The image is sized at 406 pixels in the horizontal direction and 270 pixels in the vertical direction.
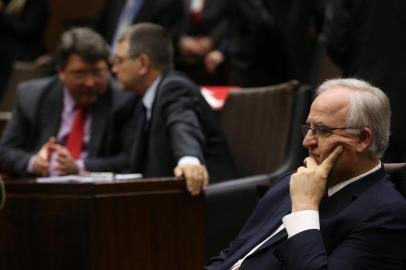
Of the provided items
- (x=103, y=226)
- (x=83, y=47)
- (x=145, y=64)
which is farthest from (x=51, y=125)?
(x=103, y=226)

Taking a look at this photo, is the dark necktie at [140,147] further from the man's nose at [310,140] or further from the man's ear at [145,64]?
the man's nose at [310,140]

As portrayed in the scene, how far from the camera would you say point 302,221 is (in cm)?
276

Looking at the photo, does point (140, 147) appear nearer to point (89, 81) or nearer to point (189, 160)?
point (189, 160)

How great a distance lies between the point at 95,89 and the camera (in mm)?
5129

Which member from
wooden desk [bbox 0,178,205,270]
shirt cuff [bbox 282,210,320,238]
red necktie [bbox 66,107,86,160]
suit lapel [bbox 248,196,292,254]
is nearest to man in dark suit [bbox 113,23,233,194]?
wooden desk [bbox 0,178,205,270]

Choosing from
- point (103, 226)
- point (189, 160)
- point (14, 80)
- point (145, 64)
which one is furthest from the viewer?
point (14, 80)

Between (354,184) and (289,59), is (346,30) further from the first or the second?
(354,184)

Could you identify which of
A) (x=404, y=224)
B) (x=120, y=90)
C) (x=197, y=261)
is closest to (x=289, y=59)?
(x=120, y=90)

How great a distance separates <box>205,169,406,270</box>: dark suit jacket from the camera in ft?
8.72

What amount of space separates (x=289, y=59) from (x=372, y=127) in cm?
310

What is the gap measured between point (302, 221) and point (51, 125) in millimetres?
2615

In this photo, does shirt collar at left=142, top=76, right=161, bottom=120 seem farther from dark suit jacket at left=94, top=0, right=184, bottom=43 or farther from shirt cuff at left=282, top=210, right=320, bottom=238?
dark suit jacket at left=94, top=0, right=184, bottom=43

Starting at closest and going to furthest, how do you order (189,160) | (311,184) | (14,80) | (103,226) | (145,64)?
(311,184)
(103,226)
(189,160)
(145,64)
(14,80)

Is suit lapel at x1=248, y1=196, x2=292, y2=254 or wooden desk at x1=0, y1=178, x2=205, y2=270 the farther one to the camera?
wooden desk at x1=0, y1=178, x2=205, y2=270
